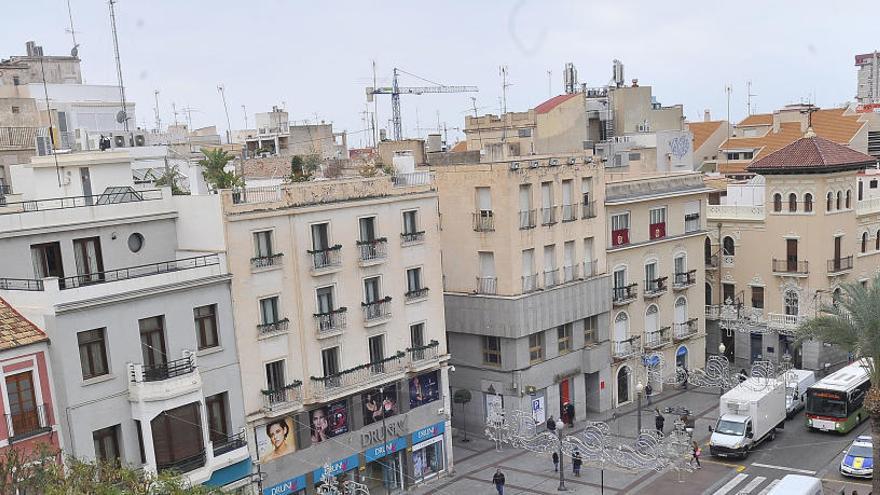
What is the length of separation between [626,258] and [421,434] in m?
18.0

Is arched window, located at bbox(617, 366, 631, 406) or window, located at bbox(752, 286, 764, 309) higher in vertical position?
window, located at bbox(752, 286, 764, 309)

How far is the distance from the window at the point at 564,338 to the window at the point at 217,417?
68.7 ft

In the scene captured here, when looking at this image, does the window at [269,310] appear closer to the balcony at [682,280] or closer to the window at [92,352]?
the window at [92,352]

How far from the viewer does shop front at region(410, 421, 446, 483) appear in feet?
134

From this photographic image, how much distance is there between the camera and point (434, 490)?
132 feet

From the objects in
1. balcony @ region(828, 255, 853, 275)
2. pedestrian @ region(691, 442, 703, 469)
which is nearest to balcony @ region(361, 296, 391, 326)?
pedestrian @ region(691, 442, 703, 469)

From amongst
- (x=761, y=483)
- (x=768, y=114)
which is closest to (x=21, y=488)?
(x=761, y=483)

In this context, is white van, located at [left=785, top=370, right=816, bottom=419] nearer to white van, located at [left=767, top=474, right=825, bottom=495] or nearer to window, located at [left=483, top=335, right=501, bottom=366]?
white van, located at [left=767, top=474, right=825, bottom=495]

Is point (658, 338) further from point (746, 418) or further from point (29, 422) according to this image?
point (29, 422)

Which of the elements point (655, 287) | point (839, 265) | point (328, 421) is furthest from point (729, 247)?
point (328, 421)

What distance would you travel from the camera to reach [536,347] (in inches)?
1839

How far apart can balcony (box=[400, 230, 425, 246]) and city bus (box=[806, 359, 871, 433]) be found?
2203cm

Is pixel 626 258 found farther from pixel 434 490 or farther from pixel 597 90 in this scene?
pixel 597 90

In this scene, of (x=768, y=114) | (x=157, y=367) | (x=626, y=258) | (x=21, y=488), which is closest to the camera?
(x=21, y=488)
